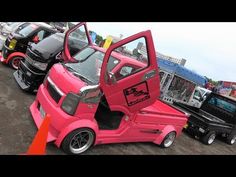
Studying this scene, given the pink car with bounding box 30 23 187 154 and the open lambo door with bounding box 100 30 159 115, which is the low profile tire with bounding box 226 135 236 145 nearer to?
the pink car with bounding box 30 23 187 154

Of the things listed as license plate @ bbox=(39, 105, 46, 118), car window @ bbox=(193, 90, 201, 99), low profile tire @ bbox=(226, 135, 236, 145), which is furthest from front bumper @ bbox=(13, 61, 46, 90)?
car window @ bbox=(193, 90, 201, 99)

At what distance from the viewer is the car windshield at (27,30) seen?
9.30 meters

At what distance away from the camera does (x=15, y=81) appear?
27.1 feet

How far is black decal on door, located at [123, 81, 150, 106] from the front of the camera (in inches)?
204

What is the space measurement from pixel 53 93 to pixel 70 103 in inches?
Result: 29.1

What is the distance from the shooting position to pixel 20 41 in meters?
9.09

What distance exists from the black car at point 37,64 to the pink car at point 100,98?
1.35 metres

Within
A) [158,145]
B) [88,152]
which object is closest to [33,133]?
[88,152]

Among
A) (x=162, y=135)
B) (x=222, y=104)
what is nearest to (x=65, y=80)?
(x=162, y=135)

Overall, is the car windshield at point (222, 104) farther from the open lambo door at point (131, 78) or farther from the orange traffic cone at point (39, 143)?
the orange traffic cone at point (39, 143)

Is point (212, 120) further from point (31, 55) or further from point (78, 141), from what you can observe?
point (31, 55)

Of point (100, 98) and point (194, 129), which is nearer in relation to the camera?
point (100, 98)

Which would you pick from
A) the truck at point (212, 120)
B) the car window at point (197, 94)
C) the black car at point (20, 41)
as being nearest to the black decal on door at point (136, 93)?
the truck at point (212, 120)

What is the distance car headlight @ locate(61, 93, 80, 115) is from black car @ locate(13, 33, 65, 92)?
9.53 ft
